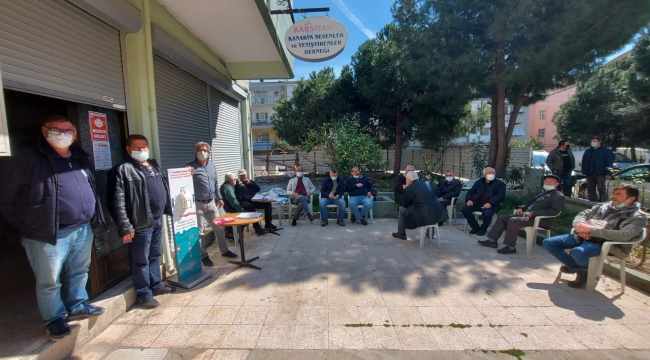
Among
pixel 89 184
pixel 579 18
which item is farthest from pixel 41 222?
pixel 579 18

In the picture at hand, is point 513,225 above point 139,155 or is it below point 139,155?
below

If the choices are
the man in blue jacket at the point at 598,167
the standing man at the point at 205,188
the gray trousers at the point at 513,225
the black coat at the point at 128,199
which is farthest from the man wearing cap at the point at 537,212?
the black coat at the point at 128,199

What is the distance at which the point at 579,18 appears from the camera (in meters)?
6.83

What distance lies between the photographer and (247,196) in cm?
596

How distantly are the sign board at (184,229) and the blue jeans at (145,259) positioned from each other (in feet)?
0.71

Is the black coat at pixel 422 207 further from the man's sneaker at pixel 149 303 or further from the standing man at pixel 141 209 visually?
the man's sneaker at pixel 149 303

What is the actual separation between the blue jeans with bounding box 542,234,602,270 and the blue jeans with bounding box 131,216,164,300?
4854mm

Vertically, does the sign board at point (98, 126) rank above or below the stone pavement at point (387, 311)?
above

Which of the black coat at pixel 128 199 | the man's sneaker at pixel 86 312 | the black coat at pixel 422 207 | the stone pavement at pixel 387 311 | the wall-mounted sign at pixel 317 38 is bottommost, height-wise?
the stone pavement at pixel 387 311

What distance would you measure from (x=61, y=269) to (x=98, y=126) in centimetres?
157

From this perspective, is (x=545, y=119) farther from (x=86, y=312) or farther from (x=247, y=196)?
(x=86, y=312)

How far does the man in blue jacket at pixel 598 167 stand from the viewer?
6562mm

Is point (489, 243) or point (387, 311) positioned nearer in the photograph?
point (387, 311)

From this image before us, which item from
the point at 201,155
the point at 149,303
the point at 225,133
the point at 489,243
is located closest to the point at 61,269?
the point at 149,303
